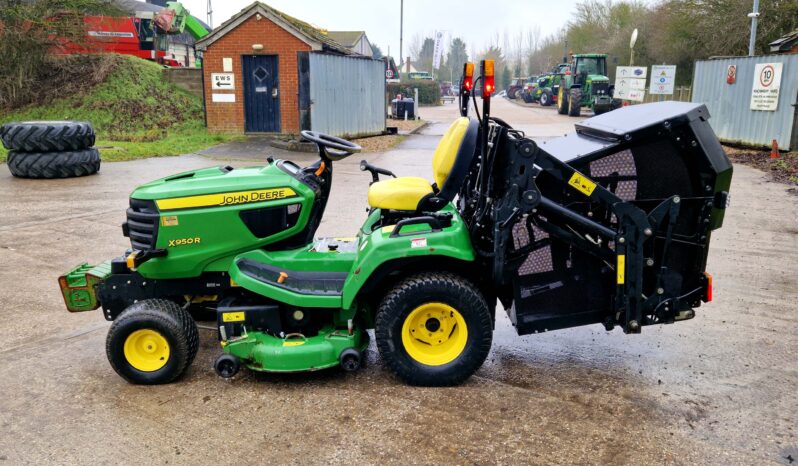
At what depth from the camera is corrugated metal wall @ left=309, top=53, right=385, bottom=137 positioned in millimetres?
16641

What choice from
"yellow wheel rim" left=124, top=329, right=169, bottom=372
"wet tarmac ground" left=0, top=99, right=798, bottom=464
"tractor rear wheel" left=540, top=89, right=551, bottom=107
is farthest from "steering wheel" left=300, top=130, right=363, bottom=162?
"tractor rear wheel" left=540, top=89, right=551, bottom=107

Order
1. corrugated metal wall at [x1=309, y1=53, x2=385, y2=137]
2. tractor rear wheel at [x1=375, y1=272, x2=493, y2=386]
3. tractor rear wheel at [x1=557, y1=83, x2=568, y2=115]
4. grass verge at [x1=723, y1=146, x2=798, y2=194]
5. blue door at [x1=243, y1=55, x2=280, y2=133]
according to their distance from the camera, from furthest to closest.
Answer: tractor rear wheel at [x1=557, y1=83, x2=568, y2=115], blue door at [x1=243, y1=55, x2=280, y2=133], corrugated metal wall at [x1=309, y1=53, x2=385, y2=137], grass verge at [x1=723, y1=146, x2=798, y2=194], tractor rear wheel at [x1=375, y1=272, x2=493, y2=386]

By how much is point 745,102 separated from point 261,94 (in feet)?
39.0

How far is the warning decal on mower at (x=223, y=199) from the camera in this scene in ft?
13.4

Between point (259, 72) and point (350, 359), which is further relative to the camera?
point (259, 72)

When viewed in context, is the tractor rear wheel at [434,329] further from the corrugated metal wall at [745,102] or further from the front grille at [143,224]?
the corrugated metal wall at [745,102]

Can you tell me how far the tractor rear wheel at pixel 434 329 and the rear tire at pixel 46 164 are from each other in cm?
A: 946

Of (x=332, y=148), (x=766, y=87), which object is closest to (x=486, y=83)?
(x=332, y=148)

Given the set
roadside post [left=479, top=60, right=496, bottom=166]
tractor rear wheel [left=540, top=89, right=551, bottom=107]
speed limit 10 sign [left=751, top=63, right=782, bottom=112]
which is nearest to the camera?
roadside post [left=479, top=60, right=496, bottom=166]

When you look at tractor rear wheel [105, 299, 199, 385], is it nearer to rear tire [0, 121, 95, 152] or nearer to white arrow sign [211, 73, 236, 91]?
rear tire [0, 121, 95, 152]

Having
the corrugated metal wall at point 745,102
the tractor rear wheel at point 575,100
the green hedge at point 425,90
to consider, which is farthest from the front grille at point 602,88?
the green hedge at point 425,90

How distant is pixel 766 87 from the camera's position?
1552 cm

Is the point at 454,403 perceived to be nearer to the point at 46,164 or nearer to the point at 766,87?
the point at 46,164

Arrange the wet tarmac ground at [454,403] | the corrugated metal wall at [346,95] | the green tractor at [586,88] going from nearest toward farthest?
the wet tarmac ground at [454,403], the corrugated metal wall at [346,95], the green tractor at [586,88]
